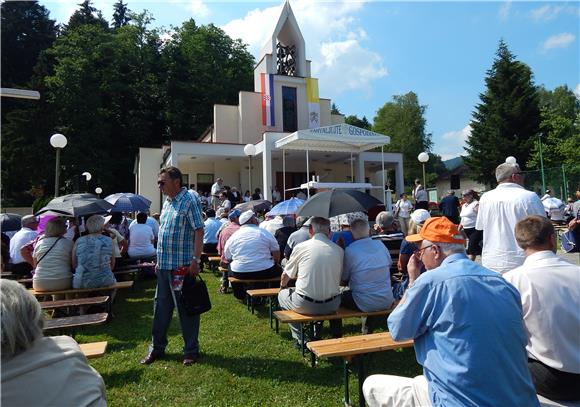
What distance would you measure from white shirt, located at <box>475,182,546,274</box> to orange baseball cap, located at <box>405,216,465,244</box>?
213 cm

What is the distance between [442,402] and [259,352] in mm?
3074

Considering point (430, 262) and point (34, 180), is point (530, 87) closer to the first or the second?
point (430, 262)

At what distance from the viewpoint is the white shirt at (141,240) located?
30.0 ft

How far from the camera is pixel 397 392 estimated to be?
8.13 feet

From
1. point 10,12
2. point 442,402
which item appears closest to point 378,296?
point 442,402

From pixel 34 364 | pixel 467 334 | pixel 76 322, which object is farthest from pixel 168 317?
pixel 467 334

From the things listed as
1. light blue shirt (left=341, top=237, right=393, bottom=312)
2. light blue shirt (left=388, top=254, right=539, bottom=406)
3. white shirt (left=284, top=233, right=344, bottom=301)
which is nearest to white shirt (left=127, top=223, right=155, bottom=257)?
white shirt (left=284, top=233, right=344, bottom=301)

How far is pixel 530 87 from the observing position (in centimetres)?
3575

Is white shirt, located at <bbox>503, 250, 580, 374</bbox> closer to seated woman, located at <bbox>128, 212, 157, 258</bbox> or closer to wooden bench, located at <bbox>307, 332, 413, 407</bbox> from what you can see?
wooden bench, located at <bbox>307, 332, 413, 407</bbox>

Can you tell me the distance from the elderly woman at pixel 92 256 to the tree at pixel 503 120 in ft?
117

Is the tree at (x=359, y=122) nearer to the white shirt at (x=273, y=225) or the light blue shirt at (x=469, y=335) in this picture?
the white shirt at (x=273, y=225)

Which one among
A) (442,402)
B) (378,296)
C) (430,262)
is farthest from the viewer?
(378,296)

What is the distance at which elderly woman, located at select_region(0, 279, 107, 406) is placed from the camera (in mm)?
1477

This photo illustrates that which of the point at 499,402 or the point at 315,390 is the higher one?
the point at 499,402
